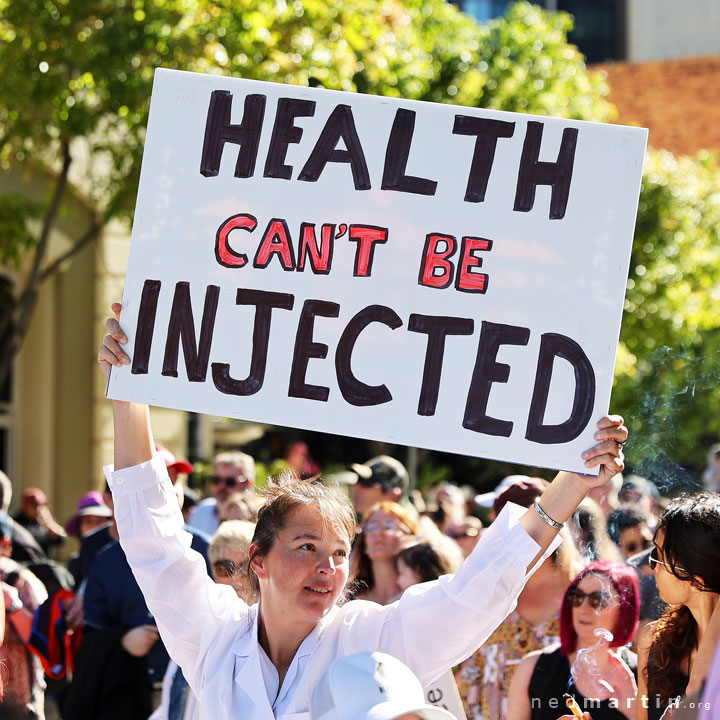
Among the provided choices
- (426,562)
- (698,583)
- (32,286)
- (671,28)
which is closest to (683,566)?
(698,583)

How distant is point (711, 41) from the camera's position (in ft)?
129

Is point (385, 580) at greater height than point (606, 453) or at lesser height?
lesser

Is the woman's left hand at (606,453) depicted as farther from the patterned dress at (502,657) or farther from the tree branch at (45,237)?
the tree branch at (45,237)

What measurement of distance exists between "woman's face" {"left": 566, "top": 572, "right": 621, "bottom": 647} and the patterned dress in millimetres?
528

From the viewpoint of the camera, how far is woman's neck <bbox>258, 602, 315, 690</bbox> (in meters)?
2.86

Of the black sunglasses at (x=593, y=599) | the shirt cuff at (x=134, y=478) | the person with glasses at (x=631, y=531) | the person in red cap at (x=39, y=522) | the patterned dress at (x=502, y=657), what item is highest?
the shirt cuff at (x=134, y=478)

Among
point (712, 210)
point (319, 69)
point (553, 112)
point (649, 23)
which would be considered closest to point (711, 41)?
point (649, 23)

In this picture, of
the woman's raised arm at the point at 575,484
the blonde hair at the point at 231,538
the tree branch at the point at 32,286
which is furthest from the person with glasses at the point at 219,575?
the tree branch at the point at 32,286

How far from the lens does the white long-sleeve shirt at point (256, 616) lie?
2.72 m

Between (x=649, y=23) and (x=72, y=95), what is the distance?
3711cm

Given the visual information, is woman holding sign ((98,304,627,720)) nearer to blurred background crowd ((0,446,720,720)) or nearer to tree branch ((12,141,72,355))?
blurred background crowd ((0,446,720,720))

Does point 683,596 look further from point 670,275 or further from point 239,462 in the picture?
point 670,275

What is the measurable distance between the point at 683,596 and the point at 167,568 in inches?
50.2

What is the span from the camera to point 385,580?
208 inches
